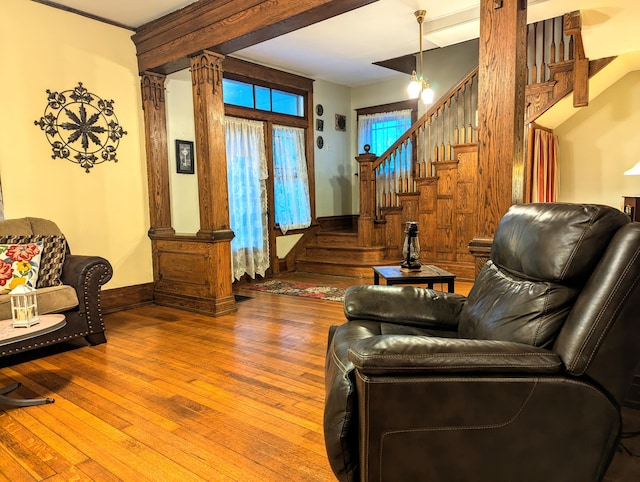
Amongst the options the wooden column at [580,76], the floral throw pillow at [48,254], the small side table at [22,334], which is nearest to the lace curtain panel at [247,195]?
the floral throw pillow at [48,254]

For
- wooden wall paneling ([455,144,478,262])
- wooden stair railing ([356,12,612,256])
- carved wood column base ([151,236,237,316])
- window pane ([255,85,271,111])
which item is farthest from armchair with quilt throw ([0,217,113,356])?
wooden wall paneling ([455,144,478,262])

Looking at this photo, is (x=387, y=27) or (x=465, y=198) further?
(x=465, y=198)

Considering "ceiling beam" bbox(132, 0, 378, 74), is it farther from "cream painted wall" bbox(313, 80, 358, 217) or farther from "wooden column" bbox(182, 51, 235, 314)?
"cream painted wall" bbox(313, 80, 358, 217)

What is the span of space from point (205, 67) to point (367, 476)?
380 cm

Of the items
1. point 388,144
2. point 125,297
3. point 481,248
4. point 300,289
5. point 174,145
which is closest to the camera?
point 481,248

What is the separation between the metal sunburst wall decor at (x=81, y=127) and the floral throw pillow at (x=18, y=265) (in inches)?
42.6

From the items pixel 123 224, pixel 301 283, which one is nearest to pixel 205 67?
pixel 123 224

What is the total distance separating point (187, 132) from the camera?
16.5ft

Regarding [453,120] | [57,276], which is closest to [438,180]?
[453,120]

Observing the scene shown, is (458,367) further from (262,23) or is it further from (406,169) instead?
(406,169)

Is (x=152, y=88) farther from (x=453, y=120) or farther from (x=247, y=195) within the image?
(x=453, y=120)

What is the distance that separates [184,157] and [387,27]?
2676mm

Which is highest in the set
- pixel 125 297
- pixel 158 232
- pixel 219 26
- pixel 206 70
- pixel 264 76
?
pixel 264 76

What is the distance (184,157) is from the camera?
5008 mm
